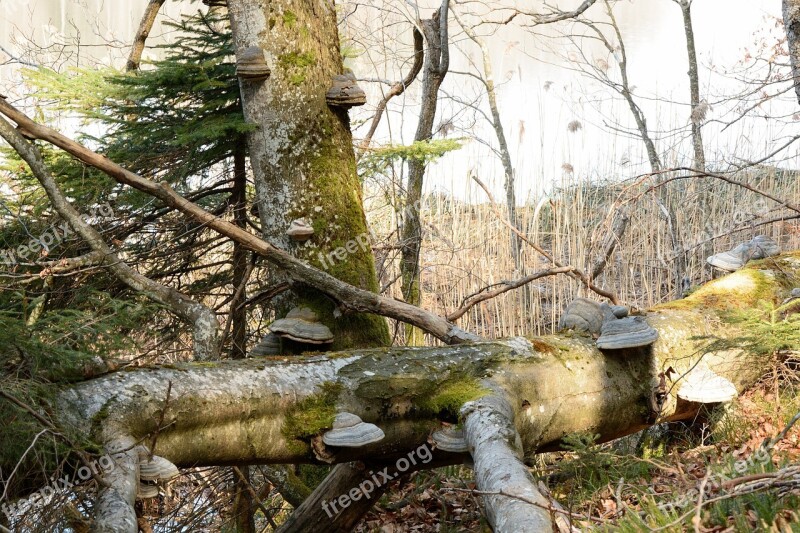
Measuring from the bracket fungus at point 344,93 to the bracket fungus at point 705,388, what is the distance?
238cm

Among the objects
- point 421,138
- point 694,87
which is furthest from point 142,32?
point 694,87

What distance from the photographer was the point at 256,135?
169 inches

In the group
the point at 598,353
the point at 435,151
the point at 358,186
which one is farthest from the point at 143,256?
the point at 598,353

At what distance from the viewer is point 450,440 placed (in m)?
3.12

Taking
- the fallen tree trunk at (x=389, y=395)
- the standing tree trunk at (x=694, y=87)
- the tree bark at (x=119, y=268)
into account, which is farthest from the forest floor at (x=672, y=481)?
the standing tree trunk at (x=694, y=87)

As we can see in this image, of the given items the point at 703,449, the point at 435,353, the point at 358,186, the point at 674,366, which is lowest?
the point at 703,449

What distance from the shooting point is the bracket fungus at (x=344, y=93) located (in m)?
4.24

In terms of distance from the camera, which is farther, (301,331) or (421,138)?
(421,138)

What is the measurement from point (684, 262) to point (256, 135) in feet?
19.4

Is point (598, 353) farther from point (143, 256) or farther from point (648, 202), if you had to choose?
point (648, 202)

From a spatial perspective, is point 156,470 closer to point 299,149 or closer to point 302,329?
point 302,329

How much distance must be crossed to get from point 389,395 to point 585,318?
1243 millimetres

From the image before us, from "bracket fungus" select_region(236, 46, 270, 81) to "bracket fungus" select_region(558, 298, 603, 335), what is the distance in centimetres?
214

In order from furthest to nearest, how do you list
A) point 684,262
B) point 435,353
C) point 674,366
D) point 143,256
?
point 684,262 → point 143,256 → point 674,366 → point 435,353
